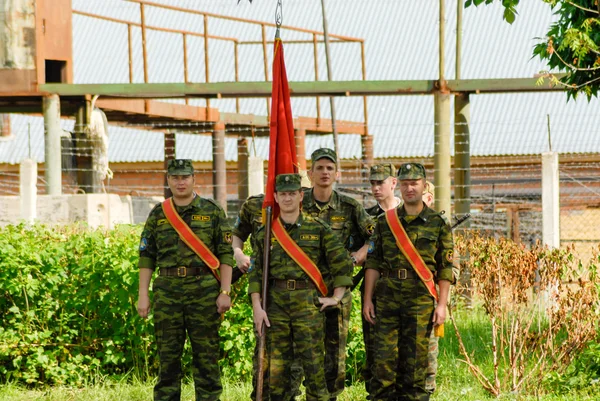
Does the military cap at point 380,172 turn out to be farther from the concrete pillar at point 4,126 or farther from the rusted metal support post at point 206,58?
the concrete pillar at point 4,126

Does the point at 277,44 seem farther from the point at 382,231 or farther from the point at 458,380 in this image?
the point at 458,380

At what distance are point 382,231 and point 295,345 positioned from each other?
101cm

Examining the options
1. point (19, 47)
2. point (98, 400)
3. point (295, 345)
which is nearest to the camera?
point (295, 345)

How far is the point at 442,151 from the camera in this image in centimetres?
1221

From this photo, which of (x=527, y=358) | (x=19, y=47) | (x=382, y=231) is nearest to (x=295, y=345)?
(x=382, y=231)

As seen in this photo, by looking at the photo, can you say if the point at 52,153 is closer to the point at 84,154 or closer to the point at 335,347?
the point at 84,154

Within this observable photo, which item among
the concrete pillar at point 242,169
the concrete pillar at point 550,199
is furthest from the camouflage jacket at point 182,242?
the concrete pillar at point 242,169

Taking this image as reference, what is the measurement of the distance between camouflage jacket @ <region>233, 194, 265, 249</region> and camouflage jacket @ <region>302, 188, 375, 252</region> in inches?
15.0

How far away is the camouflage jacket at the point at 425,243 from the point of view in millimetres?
7031

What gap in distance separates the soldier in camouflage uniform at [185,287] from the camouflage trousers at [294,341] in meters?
0.55

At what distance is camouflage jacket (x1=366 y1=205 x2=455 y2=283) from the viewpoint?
7.03 m

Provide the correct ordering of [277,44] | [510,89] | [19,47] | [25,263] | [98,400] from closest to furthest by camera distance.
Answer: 1. [277,44]
2. [98,400]
3. [25,263]
4. [510,89]
5. [19,47]

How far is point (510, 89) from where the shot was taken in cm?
1241

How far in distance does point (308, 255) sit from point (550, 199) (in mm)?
4870
